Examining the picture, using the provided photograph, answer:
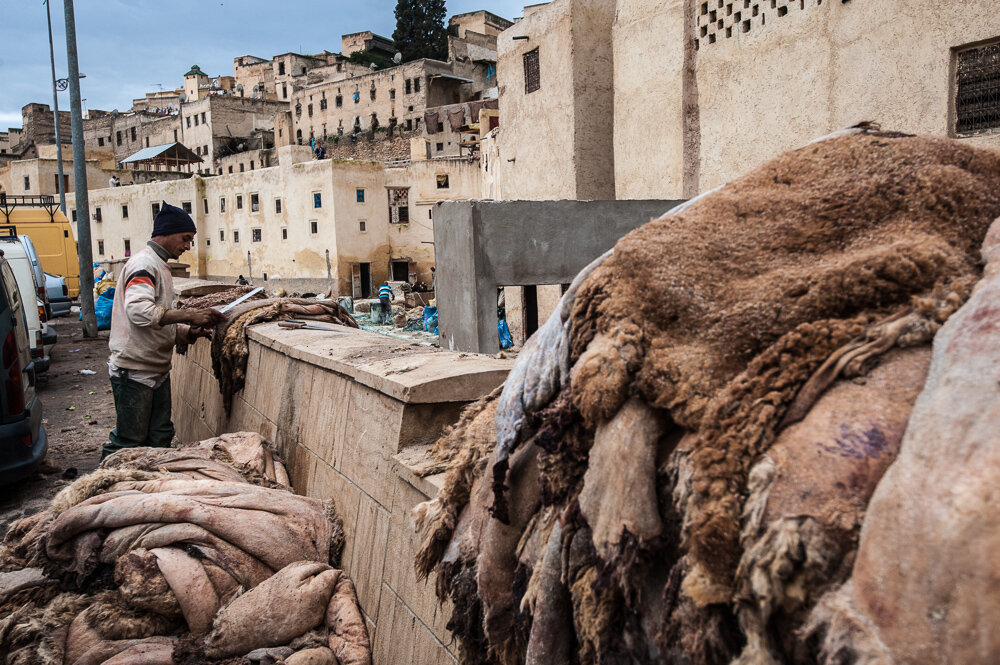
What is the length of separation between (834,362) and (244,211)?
44.4 m

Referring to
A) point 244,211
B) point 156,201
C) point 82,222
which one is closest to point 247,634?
point 82,222

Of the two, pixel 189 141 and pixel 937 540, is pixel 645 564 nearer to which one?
pixel 937 540

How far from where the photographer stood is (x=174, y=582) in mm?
2857

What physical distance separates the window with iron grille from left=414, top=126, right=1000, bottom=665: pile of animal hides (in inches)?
209

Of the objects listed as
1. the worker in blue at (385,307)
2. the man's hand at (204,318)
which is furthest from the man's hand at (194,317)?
the worker in blue at (385,307)

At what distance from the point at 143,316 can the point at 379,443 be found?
2.56 m

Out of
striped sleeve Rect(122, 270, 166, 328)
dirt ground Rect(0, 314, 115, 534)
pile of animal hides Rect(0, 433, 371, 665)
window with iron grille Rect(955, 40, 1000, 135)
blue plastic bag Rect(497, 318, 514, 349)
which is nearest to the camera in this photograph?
pile of animal hides Rect(0, 433, 371, 665)

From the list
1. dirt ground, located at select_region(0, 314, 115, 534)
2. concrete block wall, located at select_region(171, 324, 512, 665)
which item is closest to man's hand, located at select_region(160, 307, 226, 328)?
concrete block wall, located at select_region(171, 324, 512, 665)

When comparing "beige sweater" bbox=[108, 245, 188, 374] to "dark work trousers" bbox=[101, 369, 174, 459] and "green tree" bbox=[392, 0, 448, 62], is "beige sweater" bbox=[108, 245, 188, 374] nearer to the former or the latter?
"dark work trousers" bbox=[101, 369, 174, 459]

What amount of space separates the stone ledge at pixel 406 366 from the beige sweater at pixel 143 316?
1027mm

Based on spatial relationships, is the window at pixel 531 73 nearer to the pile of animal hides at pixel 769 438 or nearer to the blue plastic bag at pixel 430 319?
the pile of animal hides at pixel 769 438

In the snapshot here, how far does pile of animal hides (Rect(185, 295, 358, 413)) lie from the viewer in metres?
5.38

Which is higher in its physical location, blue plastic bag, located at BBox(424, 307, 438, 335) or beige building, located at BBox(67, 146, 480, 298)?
beige building, located at BBox(67, 146, 480, 298)

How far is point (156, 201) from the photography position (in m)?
45.2
